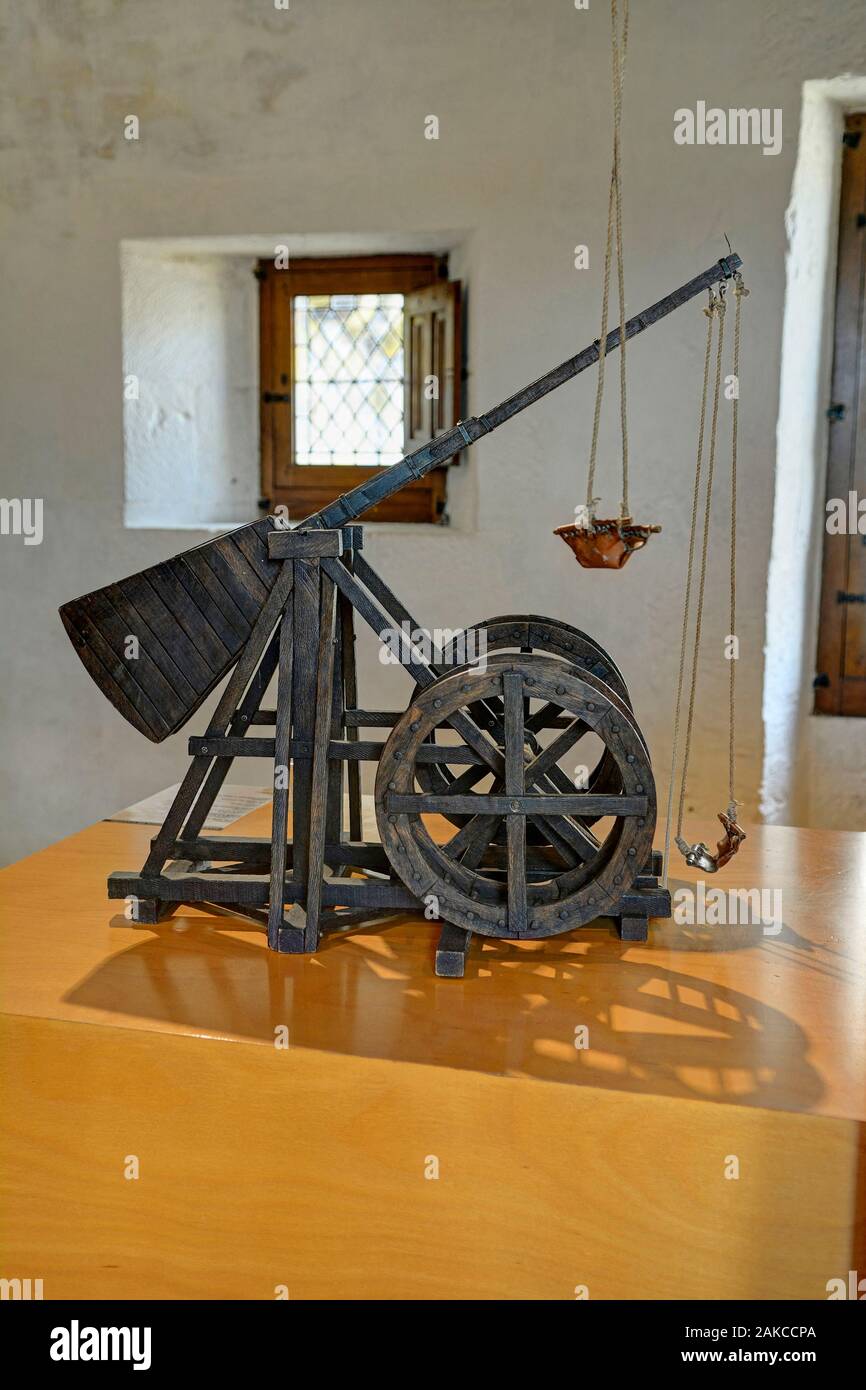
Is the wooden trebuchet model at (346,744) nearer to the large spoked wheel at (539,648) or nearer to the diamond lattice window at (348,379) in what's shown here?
the large spoked wheel at (539,648)

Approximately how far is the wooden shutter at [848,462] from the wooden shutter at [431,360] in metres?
1.17

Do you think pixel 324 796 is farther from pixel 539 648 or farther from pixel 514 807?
pixel 539 648

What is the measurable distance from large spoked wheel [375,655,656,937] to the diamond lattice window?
250 cm

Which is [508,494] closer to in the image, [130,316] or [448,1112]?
[130,316]

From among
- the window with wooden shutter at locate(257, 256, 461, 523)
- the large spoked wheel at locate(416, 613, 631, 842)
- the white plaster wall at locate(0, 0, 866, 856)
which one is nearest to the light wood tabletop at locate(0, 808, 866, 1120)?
the large spoked wheel at locate(416, 613, 631, 842)

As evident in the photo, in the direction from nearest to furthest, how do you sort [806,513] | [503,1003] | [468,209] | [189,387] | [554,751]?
[503,1003] < [554,751] < [468,209] < [806,513] < [189,387]

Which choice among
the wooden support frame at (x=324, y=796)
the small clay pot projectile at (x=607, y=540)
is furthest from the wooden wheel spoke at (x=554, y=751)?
the small clay pot projectile at (x=607, y=540)

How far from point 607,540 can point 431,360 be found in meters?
2.33

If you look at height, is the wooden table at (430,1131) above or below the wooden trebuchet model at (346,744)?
below

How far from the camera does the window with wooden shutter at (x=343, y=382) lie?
414 centimetres

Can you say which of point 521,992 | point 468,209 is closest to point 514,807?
point 521,992

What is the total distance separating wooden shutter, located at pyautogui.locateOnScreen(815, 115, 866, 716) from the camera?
3.72 meters

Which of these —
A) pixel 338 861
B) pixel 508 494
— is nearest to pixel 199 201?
pixel 508 494

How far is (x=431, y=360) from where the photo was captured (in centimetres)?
404
